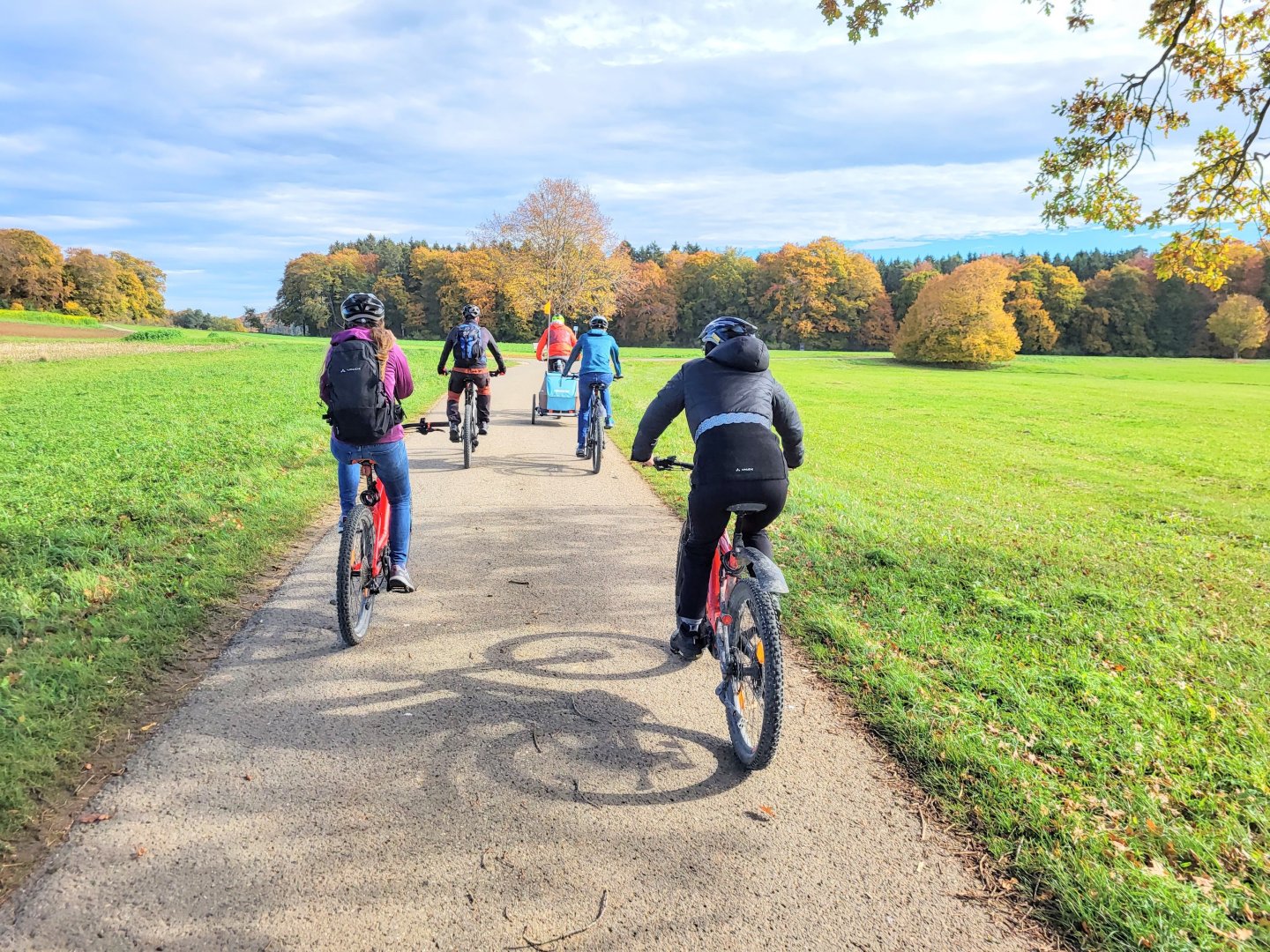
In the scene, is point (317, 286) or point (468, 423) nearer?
point (468, 423)

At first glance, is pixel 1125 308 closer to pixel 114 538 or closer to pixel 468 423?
pixel 468 423

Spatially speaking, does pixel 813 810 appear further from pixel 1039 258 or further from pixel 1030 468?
pixel 1039 258

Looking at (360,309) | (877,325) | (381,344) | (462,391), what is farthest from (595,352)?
(877,325)

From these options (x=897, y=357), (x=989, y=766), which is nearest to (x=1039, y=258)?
(x=897, y=357)

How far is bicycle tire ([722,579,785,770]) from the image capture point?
119 inches

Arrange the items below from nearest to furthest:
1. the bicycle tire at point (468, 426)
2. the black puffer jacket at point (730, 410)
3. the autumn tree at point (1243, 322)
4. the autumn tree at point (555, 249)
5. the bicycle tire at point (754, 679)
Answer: the bicycle tire at point (754, 679)
the black puffer jacket at point (730, 410)
the bicycle tire at point (468, 426)
the autumn tree at point (555, 249)
the autumn tree at point (1243, 322)

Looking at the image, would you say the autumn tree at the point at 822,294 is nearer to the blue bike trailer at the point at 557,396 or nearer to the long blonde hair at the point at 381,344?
the blue bike trailer at the point at 557,396

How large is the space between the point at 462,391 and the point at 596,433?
2071 millimetres

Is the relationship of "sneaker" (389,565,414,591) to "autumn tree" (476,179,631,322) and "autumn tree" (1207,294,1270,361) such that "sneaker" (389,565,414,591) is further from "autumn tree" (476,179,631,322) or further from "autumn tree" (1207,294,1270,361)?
"autumn tree" (1207,294,1270,361)

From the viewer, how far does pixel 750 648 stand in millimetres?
3285

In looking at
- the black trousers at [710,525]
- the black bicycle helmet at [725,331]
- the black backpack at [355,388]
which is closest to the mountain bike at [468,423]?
the black backpack at [355,388]

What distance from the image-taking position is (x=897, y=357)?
58.3 m

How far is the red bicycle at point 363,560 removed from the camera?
4.11m

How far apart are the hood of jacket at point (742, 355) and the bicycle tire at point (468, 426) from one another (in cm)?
644
